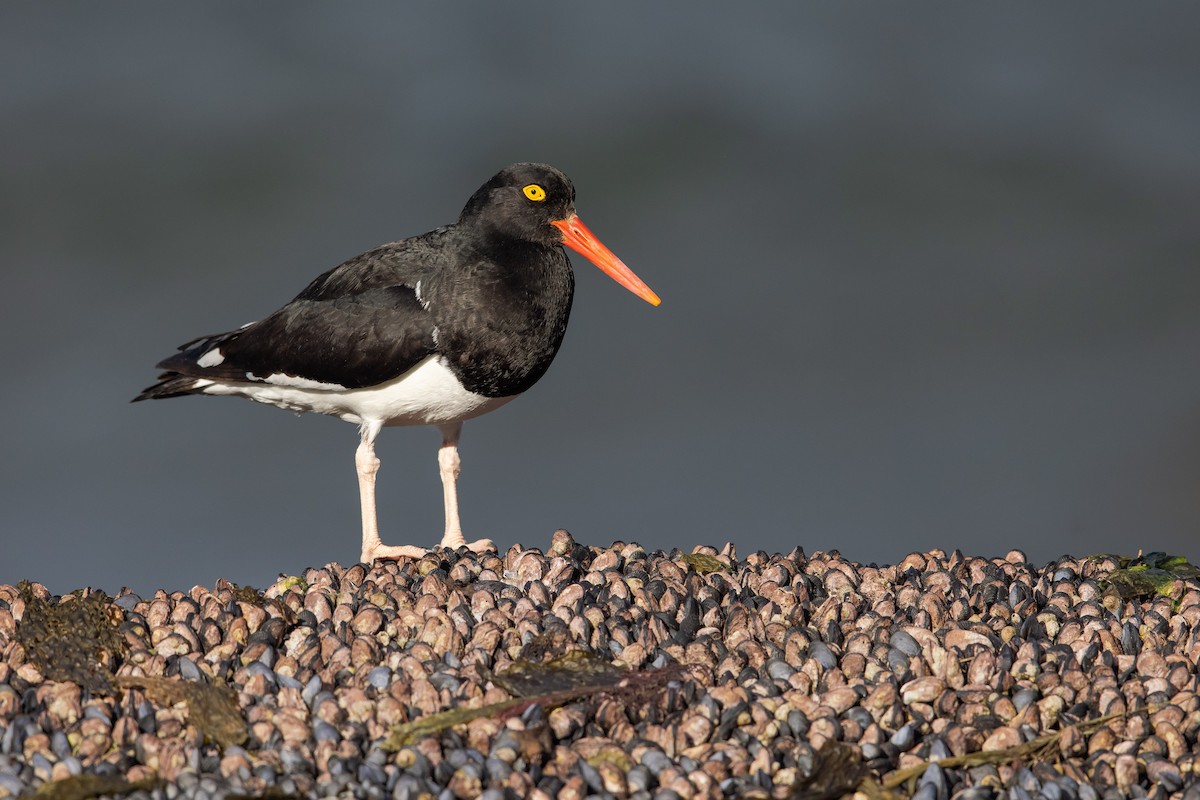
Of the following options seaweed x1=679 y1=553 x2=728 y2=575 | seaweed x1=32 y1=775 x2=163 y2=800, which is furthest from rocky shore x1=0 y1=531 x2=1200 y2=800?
seaweed x1=679 y1=553 x2=728 y2=575

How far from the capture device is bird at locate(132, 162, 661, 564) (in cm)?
668

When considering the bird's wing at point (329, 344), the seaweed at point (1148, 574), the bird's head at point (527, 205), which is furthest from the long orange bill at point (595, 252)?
the seaweed at point (1148, 574)

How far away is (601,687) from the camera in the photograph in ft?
15.0

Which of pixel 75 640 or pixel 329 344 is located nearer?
pixel 75 640

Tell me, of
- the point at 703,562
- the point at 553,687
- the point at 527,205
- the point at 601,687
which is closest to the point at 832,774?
the point at 601,687

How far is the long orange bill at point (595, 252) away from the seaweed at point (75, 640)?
125 inches

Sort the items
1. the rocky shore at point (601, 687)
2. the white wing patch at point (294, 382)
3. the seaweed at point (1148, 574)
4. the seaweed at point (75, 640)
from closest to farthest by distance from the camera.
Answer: the rocky shore at point (601, 687)
the seaweed at point (75, 640)
the seaweed at point (1148, 574)
the white wing patch at point (294, 382)

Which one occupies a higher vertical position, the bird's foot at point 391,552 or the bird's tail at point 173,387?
the bird's tail at point 173,387

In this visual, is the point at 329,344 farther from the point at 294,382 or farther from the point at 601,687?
the point at 601,687

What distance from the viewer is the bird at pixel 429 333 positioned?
668cm

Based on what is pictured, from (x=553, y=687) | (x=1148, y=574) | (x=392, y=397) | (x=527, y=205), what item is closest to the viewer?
(x=553, y=687)

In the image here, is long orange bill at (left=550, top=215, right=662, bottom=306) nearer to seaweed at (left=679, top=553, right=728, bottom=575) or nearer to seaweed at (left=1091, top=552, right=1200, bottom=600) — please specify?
seaweed at (left=679, top=553, right=728, bottom=575)

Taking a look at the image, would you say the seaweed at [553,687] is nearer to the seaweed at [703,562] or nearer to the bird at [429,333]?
the seaweed at [703,562]

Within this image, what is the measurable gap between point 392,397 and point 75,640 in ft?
7.36
